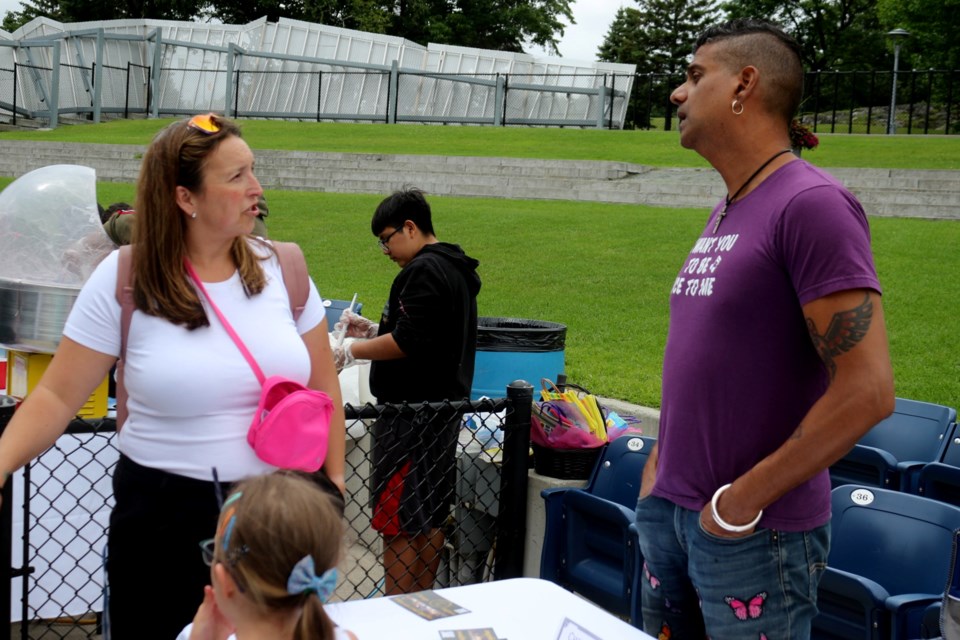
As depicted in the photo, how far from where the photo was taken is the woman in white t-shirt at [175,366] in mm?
2260

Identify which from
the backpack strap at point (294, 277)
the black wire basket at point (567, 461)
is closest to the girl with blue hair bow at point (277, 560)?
the backpack strap at point (294, 277)

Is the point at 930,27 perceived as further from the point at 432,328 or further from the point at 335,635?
the point at 335,635

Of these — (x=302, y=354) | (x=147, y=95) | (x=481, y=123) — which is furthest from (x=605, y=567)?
(x=147, y=95)

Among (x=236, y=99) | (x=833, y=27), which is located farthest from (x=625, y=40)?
(x=236, y=99)

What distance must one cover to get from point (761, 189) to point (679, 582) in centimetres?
90

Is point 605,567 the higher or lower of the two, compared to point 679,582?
lower

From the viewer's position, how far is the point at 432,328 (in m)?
4.03

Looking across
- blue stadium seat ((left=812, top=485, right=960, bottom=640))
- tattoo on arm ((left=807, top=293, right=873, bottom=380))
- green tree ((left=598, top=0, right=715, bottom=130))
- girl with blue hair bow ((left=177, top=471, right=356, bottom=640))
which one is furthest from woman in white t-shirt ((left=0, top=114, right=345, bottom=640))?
green tree ((left=598, top=0, right=715, bottom=130))

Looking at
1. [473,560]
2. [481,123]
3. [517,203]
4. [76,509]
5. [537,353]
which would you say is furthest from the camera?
[481,123]

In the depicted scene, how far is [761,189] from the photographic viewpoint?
212 centimetres

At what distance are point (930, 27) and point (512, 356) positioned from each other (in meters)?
36.6

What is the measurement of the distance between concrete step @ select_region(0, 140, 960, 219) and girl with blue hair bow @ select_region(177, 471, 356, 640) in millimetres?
13400

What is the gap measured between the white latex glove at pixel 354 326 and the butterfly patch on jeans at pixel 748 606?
10.1 feet

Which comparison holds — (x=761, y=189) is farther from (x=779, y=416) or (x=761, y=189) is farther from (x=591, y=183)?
(x=591, y=183)
